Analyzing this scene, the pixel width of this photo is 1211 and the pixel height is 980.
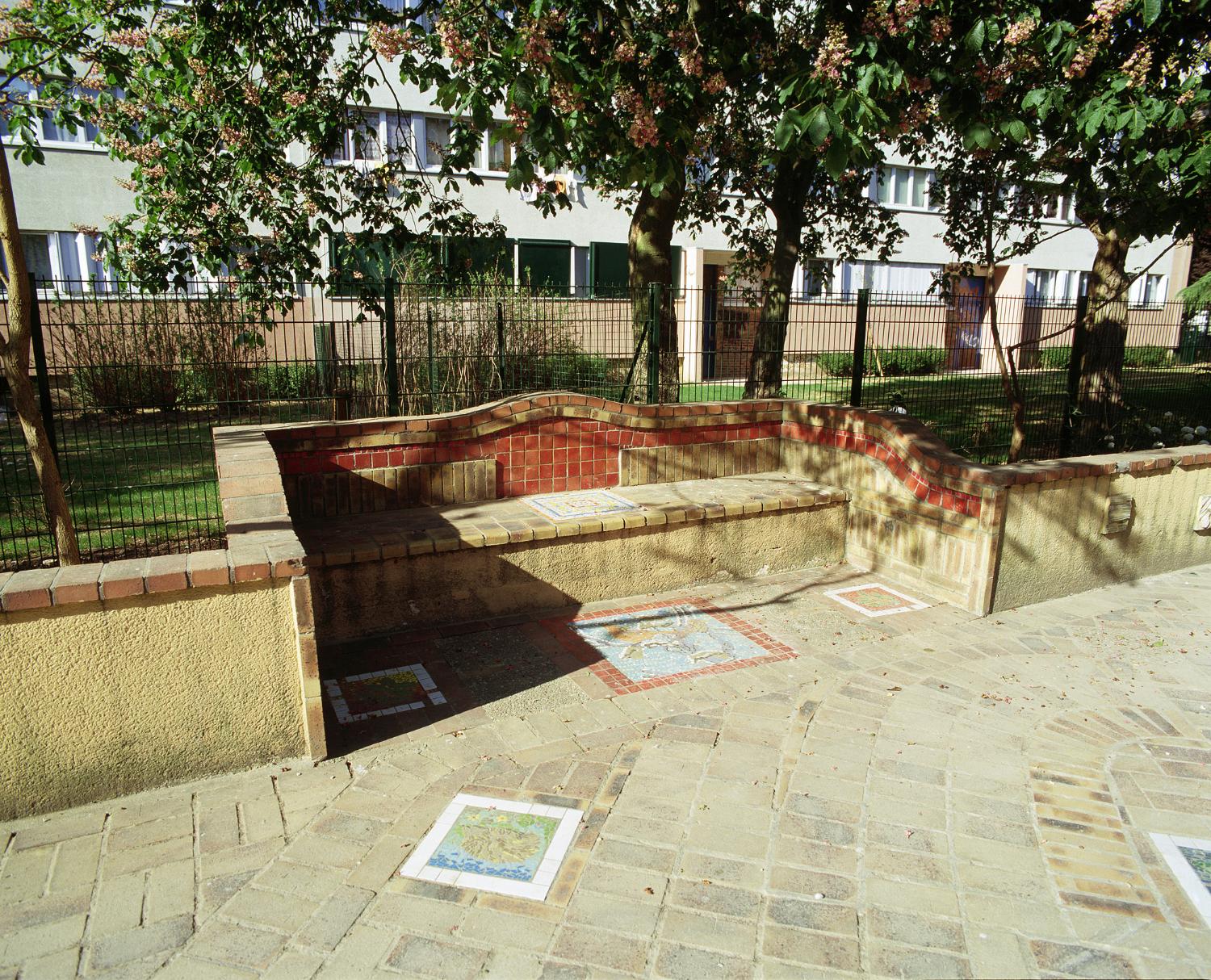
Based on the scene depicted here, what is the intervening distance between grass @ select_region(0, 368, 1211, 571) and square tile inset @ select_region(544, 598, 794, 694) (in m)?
3.10

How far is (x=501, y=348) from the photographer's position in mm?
8852

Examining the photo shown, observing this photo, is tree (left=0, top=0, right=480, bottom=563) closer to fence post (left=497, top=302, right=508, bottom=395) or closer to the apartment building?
the apartment building

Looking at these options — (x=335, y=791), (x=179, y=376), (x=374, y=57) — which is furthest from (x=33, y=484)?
(x=335, y=791)

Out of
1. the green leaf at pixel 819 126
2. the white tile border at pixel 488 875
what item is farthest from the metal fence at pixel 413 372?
the white tile border at pixel 488 875

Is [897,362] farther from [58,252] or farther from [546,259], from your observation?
[58,252]

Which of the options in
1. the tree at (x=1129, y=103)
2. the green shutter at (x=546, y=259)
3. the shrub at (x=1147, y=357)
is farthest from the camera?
the green shutter at (x=546, y=259)

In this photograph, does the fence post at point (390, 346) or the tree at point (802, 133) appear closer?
the tree at point (802, 133)

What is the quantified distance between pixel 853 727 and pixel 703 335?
314 inches

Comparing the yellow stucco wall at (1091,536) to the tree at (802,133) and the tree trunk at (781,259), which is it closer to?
the tree at (802,133)

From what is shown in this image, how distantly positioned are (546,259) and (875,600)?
16.7m

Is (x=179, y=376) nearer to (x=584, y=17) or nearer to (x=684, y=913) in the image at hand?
(x=584, y=17)

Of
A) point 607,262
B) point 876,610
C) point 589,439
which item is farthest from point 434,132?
point 876,610

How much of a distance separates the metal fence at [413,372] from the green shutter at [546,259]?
10028 millimetres

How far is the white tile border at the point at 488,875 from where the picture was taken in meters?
2.96
